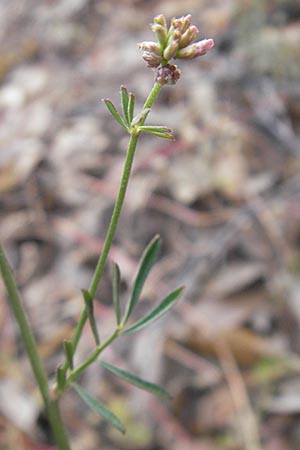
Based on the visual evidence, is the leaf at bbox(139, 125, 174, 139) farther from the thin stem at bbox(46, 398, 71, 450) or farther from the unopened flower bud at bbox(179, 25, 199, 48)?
the thin stem at bbox(46, 398, 71, 450)

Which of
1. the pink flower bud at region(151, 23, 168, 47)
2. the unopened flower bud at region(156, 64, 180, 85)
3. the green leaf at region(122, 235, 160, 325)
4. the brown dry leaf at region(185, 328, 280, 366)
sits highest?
the pink flower bud at region(151, 23, 168, 47)

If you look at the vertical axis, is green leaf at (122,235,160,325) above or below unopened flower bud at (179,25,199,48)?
below

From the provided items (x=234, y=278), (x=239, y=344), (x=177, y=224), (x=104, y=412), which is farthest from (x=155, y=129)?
(x=177, y=224)

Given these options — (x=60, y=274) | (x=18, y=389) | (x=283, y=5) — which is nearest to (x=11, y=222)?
(x=60, y=274)

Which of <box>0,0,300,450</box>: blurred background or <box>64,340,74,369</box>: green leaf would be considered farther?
<box>0,0,300,450</box>: blurred background

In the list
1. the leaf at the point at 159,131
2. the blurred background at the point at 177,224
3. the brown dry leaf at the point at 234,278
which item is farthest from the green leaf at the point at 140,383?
the brown dry leaf at the point at 234,278

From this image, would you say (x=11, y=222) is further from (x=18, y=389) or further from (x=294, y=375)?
(x=294, y=375)

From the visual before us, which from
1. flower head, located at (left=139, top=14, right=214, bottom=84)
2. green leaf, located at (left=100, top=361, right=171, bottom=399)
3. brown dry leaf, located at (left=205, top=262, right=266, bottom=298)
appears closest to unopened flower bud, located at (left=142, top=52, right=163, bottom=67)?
flower head, located at (left=139, top=14, right=214, bottom=84)
